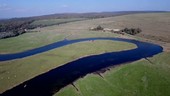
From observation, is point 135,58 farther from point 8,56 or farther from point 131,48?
point 8,56

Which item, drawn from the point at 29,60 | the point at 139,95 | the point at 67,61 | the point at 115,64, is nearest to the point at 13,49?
the point at 29,60

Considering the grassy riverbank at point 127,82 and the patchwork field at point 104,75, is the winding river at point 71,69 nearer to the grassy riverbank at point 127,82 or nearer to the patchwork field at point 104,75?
the patchwork field at point 104,75

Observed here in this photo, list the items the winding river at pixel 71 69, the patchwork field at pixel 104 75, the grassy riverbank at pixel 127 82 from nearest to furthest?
1. the grassy riverbank at pixel 127 82
2. the patchwork field at pixel 104 75
3. the winding river at pixel 71 69

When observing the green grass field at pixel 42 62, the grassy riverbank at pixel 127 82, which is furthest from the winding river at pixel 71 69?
the grassy riverbank at pixel 127 82

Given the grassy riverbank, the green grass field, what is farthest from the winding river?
the grassy riverbank

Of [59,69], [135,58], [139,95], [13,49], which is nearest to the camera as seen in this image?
[139,95]

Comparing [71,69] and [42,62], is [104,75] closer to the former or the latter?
[71,69]

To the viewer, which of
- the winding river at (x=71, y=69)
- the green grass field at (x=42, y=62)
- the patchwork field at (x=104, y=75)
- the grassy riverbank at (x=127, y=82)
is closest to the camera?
the grassy riverbank at (x=127, y=82)

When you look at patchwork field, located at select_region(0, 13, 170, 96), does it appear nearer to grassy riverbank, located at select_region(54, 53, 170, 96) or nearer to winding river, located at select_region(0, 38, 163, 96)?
grassy riverbank, located at select_region(54, 53, 170, 96)

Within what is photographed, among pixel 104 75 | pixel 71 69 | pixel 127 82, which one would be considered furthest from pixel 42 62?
pixel 127 82
